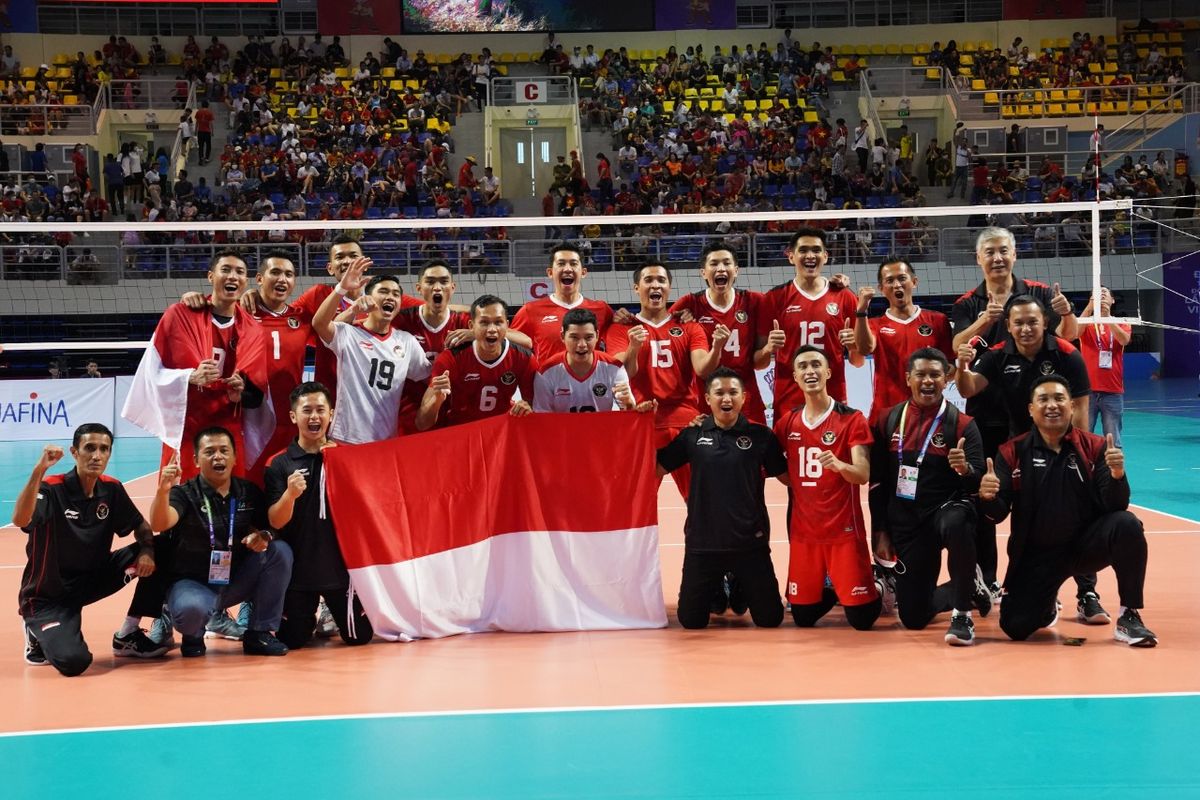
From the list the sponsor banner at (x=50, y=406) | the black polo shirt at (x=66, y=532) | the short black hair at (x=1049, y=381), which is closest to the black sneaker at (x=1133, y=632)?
the short black hair at (x=1049, y=381)

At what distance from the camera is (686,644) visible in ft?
21.2

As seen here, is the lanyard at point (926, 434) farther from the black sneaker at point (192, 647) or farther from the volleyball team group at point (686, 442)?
the black sneaker at point (192, 647)

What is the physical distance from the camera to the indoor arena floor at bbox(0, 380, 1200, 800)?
4.32m

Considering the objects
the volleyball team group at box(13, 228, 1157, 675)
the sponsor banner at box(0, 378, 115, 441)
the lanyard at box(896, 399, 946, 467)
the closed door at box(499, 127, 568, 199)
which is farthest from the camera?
the closed door at box(499, 127, 568, 199)

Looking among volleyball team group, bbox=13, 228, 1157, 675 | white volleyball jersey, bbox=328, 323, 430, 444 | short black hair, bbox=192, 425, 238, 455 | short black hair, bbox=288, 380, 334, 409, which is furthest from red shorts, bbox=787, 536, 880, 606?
short black hair, bbox=192, 425, 238, 455

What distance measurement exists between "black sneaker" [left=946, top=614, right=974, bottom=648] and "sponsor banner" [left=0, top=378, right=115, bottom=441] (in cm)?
1599

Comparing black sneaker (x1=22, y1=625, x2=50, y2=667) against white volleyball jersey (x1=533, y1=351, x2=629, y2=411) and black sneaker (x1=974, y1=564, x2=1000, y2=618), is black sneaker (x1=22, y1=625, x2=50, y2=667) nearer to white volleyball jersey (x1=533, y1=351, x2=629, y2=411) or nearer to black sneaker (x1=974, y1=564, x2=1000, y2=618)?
white volleyball jersey (x1=533, y1=351, x2=629, y2=411)

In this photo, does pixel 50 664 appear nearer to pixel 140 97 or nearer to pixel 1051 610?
pixel 1051 610

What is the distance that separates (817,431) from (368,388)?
2.66 m

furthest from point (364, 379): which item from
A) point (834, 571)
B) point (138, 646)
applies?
point (834, 571)

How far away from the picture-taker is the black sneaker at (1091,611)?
6804 millimetres

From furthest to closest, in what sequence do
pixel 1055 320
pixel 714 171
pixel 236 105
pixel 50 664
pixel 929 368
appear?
pixel 236 105 < pixel 714 171 < pixel 1055 320 < pixel 929 368 < pixel 50 664

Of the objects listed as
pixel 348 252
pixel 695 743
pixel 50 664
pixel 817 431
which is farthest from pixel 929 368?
pixel 50 664

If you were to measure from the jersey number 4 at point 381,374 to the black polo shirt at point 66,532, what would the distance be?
1527 millimetres
